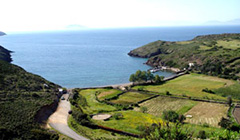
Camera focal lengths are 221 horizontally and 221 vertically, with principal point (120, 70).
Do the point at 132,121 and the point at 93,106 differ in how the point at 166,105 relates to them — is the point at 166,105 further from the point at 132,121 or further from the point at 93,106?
the point at 93,106

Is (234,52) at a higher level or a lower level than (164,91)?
higher

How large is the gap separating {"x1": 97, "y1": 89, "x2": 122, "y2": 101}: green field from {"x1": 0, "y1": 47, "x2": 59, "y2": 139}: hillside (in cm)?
1381

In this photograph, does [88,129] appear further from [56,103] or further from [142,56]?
[142,56]

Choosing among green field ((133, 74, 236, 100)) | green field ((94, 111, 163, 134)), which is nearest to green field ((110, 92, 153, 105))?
green field ((133, 74, 236, 100))

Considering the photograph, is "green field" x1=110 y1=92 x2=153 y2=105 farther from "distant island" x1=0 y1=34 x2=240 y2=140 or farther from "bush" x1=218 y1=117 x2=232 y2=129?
"bush" x1=218 y1=117 x2=232 y2=129

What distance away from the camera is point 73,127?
40562 millimetres

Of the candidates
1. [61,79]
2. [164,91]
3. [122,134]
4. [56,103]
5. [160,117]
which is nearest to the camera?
[122,134]

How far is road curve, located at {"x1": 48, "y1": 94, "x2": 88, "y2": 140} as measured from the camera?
3753 cm

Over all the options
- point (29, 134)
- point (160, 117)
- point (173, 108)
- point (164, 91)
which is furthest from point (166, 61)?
point (29, 134)

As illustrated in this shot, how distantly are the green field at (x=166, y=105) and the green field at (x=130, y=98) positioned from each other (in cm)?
296

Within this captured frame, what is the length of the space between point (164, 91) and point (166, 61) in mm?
59352

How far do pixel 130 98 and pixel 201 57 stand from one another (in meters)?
67.9

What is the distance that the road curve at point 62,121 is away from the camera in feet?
123

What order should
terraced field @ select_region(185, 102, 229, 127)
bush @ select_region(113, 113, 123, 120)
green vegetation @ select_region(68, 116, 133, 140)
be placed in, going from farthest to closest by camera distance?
bush @ select_region(113, 113, 123, 120)
terraced field @ select_region(185, 102, 229, 127)
green vegetation @ select_region(68, 116, 133, 140)
